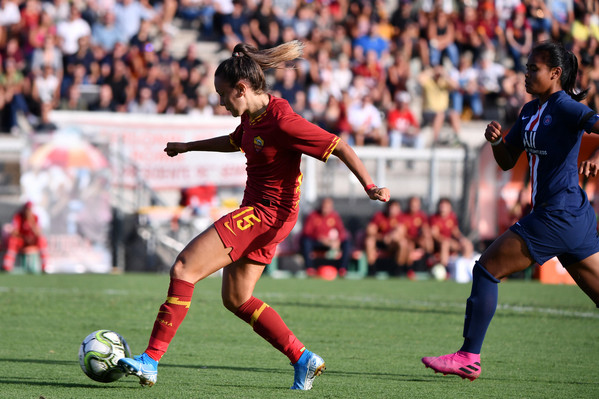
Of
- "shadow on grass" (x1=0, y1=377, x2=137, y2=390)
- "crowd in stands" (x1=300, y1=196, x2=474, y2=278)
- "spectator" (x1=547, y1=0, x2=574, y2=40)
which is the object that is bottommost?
"crowd in stands" (x1=300, y1=196, x2=474, y2=278)

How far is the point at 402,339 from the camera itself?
26.9ft

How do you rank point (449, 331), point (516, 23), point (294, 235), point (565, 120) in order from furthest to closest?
point (516, 23) < point (294, 235) < point (449, 331) < point (565, 120)

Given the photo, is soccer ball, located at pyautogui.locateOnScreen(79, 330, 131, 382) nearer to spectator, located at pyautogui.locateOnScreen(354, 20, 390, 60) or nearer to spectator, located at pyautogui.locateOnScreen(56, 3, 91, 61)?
spectator, located at pyautogui.locateOnScreen(56, 3, 91, 61)

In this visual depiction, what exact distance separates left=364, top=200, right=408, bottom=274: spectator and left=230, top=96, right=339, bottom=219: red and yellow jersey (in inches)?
437

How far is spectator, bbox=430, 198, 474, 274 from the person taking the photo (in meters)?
16.9

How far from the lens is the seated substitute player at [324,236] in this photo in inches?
660

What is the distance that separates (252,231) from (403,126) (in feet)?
46.6

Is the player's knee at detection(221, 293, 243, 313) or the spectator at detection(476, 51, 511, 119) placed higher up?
the spectator at detection(476, 51, 511, 119)

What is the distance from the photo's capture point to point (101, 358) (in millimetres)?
5551

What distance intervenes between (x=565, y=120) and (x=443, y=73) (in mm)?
15455

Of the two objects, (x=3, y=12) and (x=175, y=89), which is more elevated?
(x=3, y=12)

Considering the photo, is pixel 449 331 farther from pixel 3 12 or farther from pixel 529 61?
pixel 3 12

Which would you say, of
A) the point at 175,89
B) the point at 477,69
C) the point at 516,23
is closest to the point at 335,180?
the point at 175,89

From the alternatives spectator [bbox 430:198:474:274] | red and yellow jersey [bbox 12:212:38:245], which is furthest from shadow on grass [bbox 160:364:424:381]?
spectator [bbox 430:198:474:274]
